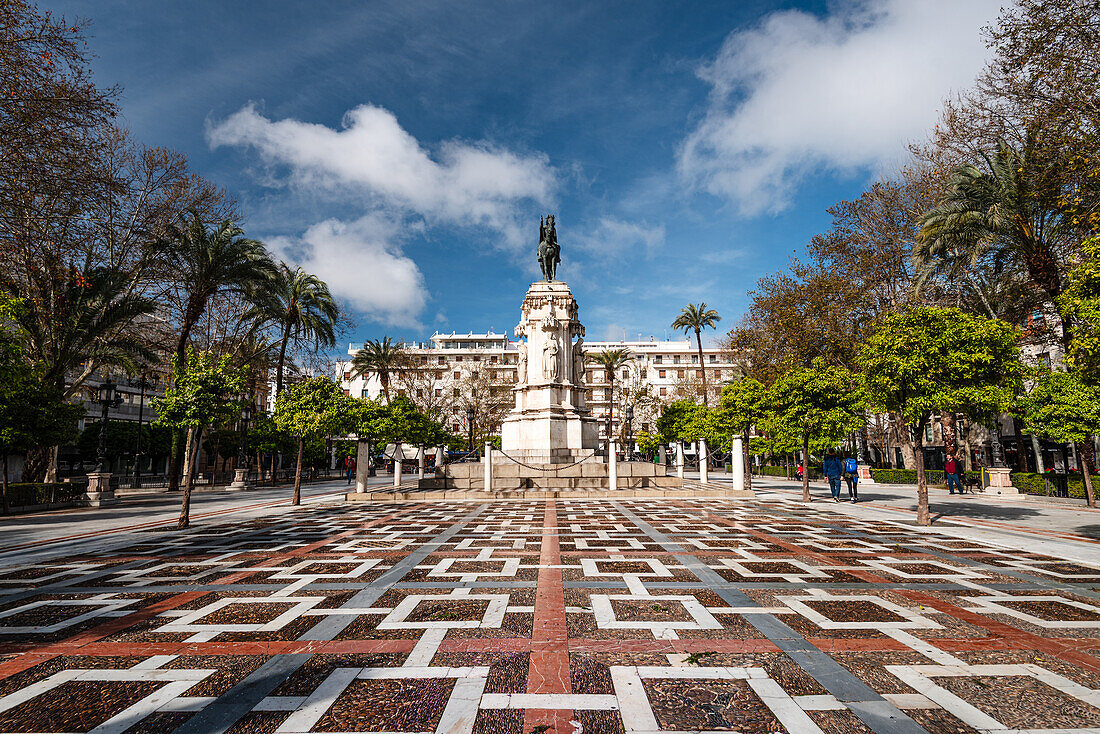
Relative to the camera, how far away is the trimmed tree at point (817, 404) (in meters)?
15.4

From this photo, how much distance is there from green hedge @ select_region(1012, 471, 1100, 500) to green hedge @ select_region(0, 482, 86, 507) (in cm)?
3751

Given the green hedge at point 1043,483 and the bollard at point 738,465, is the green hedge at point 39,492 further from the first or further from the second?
the green hedge at point 1043,483

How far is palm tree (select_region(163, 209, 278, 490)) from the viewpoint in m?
22.2

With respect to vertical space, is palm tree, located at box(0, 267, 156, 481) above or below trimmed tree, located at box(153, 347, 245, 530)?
above

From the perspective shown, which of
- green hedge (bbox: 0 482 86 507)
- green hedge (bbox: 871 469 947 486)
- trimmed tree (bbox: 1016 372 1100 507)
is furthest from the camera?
green hedge (bbox: 871 469 947 486)

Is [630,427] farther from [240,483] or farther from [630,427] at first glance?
[240,483]

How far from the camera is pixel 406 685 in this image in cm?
362

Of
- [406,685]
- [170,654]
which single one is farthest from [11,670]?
[406,685]

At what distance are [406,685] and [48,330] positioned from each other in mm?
24376

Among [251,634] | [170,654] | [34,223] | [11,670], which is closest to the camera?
[11,670]

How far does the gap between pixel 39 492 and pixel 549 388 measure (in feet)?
61.9

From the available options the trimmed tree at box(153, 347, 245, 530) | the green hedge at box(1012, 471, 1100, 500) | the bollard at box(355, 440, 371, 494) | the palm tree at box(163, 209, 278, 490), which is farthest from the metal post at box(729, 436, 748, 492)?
the palm tree at box(163, 209, 278, 490)

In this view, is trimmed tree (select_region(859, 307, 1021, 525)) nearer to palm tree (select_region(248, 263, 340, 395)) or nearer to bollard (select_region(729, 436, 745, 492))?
bollard (select_region(729, 436, 745, 492))

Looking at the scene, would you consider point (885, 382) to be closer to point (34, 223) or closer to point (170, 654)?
point (170, 654)
